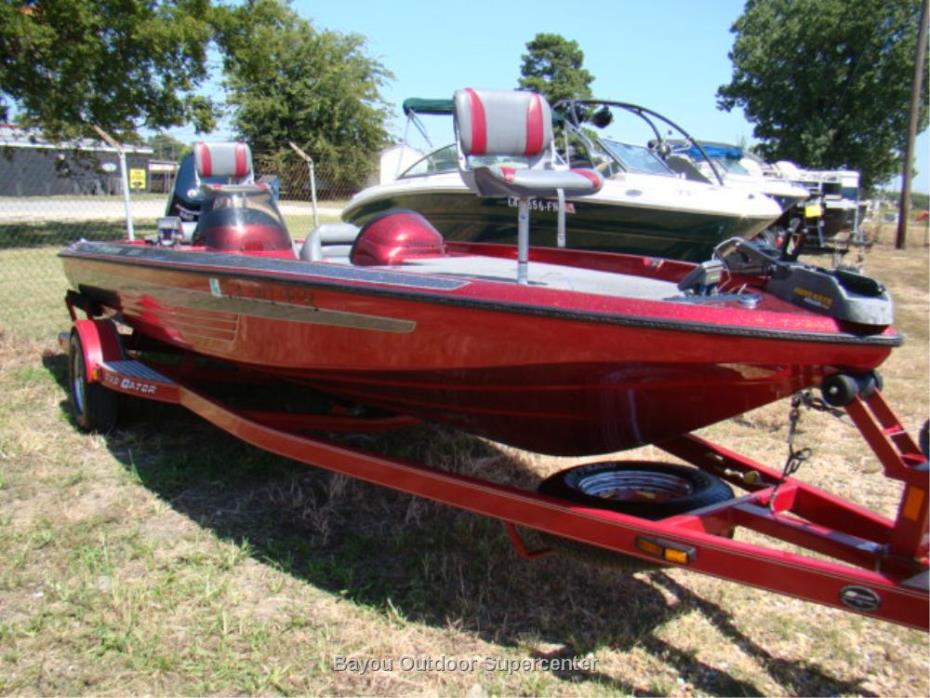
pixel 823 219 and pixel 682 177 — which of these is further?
pixel 823 219

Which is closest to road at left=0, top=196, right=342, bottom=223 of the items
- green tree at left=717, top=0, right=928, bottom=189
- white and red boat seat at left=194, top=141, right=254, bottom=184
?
white and red boat seat at left=194, top=141, right=254, bottom=184

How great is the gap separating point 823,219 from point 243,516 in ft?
38.4

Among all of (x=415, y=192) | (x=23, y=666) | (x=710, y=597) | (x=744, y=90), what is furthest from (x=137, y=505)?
(x=744, y=90)

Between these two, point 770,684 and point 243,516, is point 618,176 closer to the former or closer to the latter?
point 243,516

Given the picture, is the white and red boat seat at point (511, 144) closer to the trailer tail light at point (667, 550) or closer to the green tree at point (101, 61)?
the trailer tail light at point (667, 550)

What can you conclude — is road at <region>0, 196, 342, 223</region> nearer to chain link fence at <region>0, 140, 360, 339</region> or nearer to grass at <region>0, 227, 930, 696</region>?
chain link fence at <region>0, 140, 360, 339</region>

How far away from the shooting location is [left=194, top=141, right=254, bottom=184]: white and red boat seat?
4.76 m

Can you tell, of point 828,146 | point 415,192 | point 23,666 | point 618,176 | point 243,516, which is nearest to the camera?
point 23,666

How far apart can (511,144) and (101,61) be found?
1095 centimetres

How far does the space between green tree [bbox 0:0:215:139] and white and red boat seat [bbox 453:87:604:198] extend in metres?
10.3

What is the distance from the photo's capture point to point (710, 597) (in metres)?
2.46

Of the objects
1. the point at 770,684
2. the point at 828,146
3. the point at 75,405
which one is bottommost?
the point at 770,684

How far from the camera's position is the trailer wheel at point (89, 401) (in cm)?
357

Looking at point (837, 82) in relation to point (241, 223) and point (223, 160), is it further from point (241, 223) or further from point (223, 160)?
point (241, 223)
